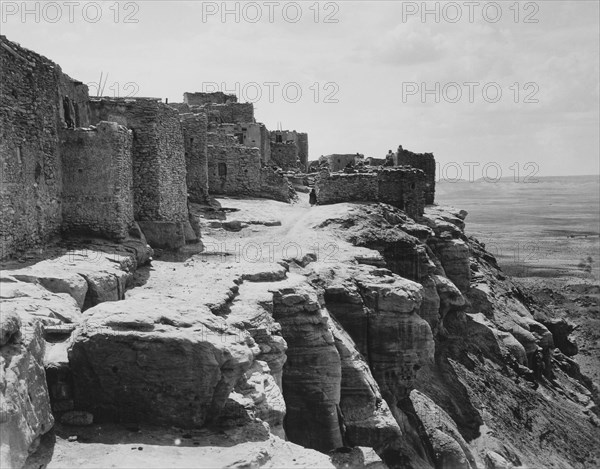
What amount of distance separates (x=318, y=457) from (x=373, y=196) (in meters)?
19.7

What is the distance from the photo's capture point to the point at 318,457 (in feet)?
34.8

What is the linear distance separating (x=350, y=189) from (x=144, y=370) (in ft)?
65.1

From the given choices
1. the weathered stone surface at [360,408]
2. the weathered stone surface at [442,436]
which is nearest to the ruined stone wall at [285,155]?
the weathered stone surface at [442,436]

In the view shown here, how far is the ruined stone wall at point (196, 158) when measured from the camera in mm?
27469

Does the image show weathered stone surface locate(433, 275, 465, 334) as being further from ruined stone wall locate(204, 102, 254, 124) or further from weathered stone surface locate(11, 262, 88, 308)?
ruined stone wall locate(204, 102, 254, 124)

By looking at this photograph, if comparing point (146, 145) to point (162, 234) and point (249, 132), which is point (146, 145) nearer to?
point (162, 234)

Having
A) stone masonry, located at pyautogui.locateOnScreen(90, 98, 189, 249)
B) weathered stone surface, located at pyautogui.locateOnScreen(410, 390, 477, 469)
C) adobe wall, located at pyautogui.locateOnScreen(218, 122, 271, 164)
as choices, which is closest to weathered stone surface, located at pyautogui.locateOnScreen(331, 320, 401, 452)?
weathered stone surface, located at pyautogui.locateOnScreen(410, 390, 477, 469)

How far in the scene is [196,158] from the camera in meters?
A: 27.5

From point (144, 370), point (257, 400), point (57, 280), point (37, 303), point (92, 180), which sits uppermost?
point (92, 180)

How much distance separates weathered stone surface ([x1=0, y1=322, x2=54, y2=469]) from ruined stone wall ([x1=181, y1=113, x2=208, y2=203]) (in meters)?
17.5

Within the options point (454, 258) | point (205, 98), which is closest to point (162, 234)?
point (454, 258)

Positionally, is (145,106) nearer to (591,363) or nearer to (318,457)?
(318,457)

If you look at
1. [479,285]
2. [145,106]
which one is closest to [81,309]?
[145,106]

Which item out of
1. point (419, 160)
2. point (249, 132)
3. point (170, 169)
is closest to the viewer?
point (170, 169)
